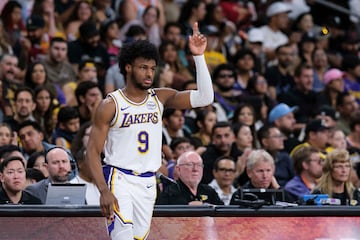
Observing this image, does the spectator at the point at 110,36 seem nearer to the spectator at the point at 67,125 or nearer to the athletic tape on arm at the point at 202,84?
the spectator at the point at 67,125

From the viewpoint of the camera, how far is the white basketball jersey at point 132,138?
831 centimetres

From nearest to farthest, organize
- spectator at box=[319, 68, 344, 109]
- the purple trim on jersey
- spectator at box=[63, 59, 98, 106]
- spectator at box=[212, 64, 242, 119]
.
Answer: the purple trim on jersey
spectator at box=[63, 59, 98, 106]
spectator at box=[212, 64, 242, 119]
spectator at box=[319, 68, 344, 109]

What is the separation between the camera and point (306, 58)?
17641 mm

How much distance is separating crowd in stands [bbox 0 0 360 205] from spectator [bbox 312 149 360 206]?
0.5 inches

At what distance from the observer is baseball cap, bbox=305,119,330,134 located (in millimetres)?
13695

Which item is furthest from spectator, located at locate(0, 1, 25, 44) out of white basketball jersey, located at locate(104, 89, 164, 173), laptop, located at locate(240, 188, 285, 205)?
white basketball jersey, located at locate(104, 89, 164, 173)

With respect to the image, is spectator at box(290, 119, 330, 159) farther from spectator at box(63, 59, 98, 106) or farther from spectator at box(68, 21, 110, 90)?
spectator at box(68, 21, 110, 90)

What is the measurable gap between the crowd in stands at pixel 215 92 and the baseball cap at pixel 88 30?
14 mm

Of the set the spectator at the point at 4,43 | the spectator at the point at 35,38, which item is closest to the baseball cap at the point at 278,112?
the spectator at the point at 35,38

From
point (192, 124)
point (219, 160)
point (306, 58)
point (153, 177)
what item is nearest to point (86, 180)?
point (219, 160)

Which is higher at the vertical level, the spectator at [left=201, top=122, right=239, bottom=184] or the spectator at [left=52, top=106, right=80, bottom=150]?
the spectator at [left=52, top=106, right=80, bottom=150]

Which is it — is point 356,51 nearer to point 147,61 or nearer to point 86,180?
point 86,180

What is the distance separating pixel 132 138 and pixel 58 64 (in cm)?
640

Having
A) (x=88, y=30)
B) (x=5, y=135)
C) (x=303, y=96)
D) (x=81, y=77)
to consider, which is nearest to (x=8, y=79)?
(x=81, y=77)
